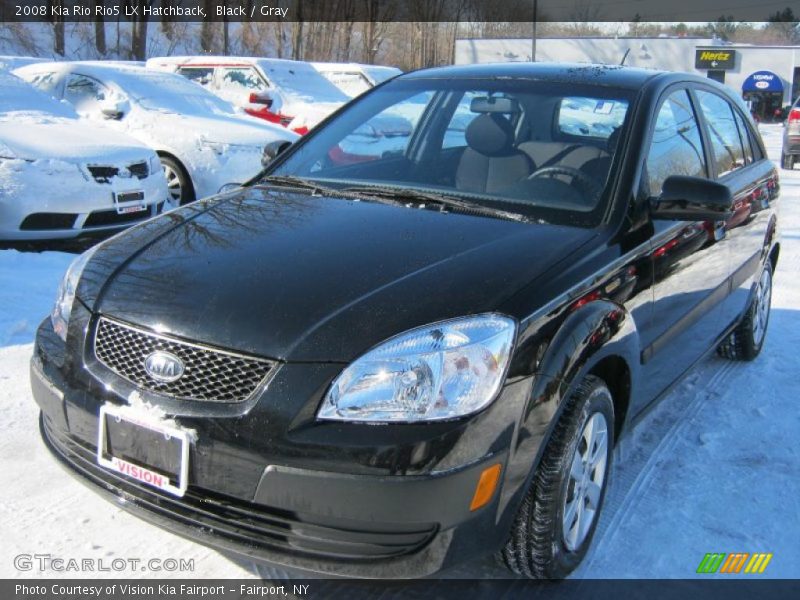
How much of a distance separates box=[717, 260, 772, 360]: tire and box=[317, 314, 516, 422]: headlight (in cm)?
288

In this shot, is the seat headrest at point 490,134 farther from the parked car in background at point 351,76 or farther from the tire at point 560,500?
the parked car in background at point 351,76

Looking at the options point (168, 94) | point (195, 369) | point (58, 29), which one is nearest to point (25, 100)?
point (168, 94)

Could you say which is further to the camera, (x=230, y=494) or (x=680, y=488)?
(x=680, y=488)

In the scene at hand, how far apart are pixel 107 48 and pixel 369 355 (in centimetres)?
3680

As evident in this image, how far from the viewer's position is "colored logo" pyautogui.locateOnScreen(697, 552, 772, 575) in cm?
277

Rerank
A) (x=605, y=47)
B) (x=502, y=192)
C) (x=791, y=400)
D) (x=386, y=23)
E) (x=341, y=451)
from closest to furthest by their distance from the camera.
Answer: (x=341, y=451) → (x=502, y=192) → (x=791, y=400) → (x=386, y=23) → (x=605, y=47)

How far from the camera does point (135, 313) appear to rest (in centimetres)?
236

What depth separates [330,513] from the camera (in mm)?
2068

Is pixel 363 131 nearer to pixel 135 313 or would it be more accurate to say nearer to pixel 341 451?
pixel 135 313

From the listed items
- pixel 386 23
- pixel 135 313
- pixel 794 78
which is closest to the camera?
pixel 135 313

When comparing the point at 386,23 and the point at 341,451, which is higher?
the point at 386,23

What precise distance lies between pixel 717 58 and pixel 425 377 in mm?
50766

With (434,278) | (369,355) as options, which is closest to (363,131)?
(434,278)

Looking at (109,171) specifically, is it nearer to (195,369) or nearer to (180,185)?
(180,185)
